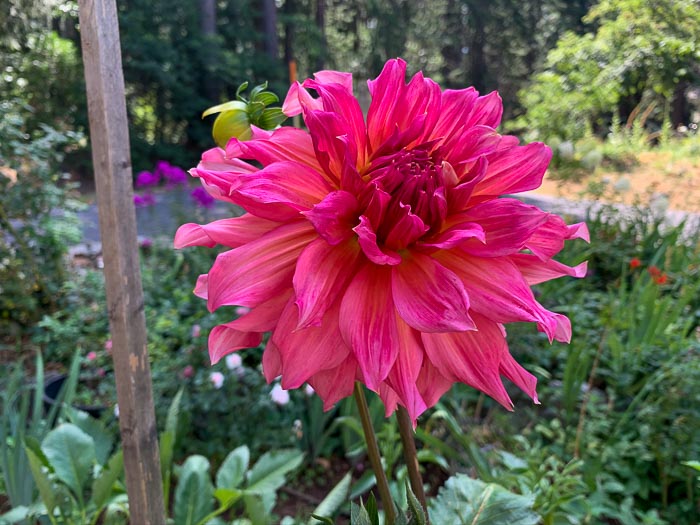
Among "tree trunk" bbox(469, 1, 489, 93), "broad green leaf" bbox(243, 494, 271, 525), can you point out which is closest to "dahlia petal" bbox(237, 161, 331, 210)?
"broad green leaf" bbox(243, 494, 271, 525)

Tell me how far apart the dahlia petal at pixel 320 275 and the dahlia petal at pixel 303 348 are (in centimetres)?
2

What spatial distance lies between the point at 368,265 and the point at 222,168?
174 millimetres

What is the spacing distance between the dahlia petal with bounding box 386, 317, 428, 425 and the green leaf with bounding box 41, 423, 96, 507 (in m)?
1.13

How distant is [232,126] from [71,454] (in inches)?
42.3

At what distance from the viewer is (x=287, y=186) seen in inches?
17.4

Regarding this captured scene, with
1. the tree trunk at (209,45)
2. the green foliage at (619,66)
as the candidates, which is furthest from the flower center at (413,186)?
the tree trunk at (209,45)

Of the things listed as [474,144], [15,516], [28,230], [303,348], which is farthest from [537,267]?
[28,230]

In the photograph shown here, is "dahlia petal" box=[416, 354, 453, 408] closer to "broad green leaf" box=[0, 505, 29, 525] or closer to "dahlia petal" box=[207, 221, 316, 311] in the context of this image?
"dahlia petal" box=[207, 221, 316, 311]

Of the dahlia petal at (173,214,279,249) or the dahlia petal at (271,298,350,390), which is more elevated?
the dahlia petal at (173,214,279,249)

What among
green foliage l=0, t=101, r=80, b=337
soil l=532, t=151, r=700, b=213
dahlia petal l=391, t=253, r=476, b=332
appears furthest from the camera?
soil l=532, t=151, r=700, b=213

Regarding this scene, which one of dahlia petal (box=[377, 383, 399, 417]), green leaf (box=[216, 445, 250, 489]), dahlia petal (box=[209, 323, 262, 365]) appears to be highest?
dahlia petal (box=[209, 323, 262, 365])

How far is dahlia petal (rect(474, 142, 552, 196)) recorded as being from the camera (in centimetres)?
46

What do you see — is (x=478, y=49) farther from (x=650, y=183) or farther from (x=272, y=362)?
(x=272, y=362)

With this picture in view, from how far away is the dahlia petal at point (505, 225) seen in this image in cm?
42
